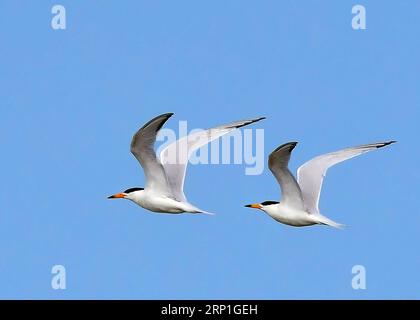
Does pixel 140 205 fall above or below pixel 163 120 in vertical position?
below

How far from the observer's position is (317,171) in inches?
755

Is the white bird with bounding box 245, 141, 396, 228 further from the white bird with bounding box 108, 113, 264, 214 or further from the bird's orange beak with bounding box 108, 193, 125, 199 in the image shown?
the bird's orange beak with bounding box 108, 193, 125, 199

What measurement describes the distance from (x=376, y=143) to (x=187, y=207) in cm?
288

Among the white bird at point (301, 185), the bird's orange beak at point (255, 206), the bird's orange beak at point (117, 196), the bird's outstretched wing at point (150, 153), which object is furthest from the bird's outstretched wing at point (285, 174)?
the bird's orange beak at point (117, 196)

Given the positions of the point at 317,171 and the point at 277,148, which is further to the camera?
the point at 317,171

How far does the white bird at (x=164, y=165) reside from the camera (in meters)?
18.3

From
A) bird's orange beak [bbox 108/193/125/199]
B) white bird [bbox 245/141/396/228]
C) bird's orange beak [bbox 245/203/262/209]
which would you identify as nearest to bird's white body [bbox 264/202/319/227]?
white bird [bbox 245/141/396/228]

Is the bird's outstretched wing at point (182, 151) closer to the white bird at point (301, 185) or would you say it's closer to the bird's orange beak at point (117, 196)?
the bird's orange beak at point (117, 196)

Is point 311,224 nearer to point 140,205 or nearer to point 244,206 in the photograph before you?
point 244,206

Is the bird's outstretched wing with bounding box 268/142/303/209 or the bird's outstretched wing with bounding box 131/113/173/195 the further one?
the bird's outstretched wing with bounding box 131/113/173/195

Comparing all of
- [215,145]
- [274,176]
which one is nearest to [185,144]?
[215,145]

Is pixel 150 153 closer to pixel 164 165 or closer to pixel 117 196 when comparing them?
pixel 164 165

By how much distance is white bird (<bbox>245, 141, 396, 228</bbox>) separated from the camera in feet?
58.8

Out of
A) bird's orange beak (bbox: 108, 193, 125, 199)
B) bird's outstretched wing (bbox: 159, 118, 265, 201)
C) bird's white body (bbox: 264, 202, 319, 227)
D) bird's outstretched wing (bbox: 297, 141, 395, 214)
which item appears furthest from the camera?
bird's orange beak (bbox: 108, 193, 125, 199)
